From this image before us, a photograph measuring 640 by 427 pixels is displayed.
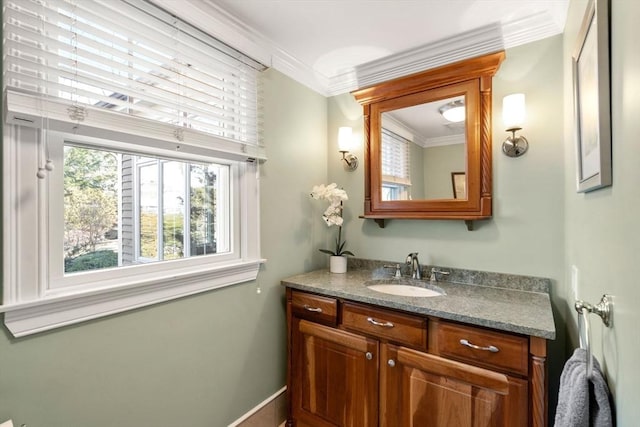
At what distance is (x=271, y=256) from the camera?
1.93 meters

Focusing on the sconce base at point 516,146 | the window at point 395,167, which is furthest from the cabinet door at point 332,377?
the sconce base at point 516,146

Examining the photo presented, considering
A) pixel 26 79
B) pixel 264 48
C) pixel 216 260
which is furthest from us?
pixel 264 48

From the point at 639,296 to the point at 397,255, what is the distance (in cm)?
157

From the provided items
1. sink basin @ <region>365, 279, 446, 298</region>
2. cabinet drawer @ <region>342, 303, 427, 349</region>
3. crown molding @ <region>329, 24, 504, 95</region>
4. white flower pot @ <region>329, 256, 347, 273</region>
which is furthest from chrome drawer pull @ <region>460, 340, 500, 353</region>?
crown molding @ <region>329, 24, 504, 95</region>

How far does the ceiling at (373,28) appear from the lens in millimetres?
1510

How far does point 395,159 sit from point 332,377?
1401 mm

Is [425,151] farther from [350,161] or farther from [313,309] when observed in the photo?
[313,309]

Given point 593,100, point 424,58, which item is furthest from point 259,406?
point 424,58

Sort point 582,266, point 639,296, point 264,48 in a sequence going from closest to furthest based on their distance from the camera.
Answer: point 639,296 → point 582,266 → point 264,48

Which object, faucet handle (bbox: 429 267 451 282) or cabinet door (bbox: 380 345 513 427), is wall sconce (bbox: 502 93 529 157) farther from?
cabinet door (bbox: 380 345 513 427)

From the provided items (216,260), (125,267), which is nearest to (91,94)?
(125,267)

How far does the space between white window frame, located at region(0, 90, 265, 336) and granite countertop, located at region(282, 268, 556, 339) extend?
2.36 feet

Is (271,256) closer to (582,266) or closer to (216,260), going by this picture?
(216,260)

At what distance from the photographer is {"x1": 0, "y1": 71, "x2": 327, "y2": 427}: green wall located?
1057mm
